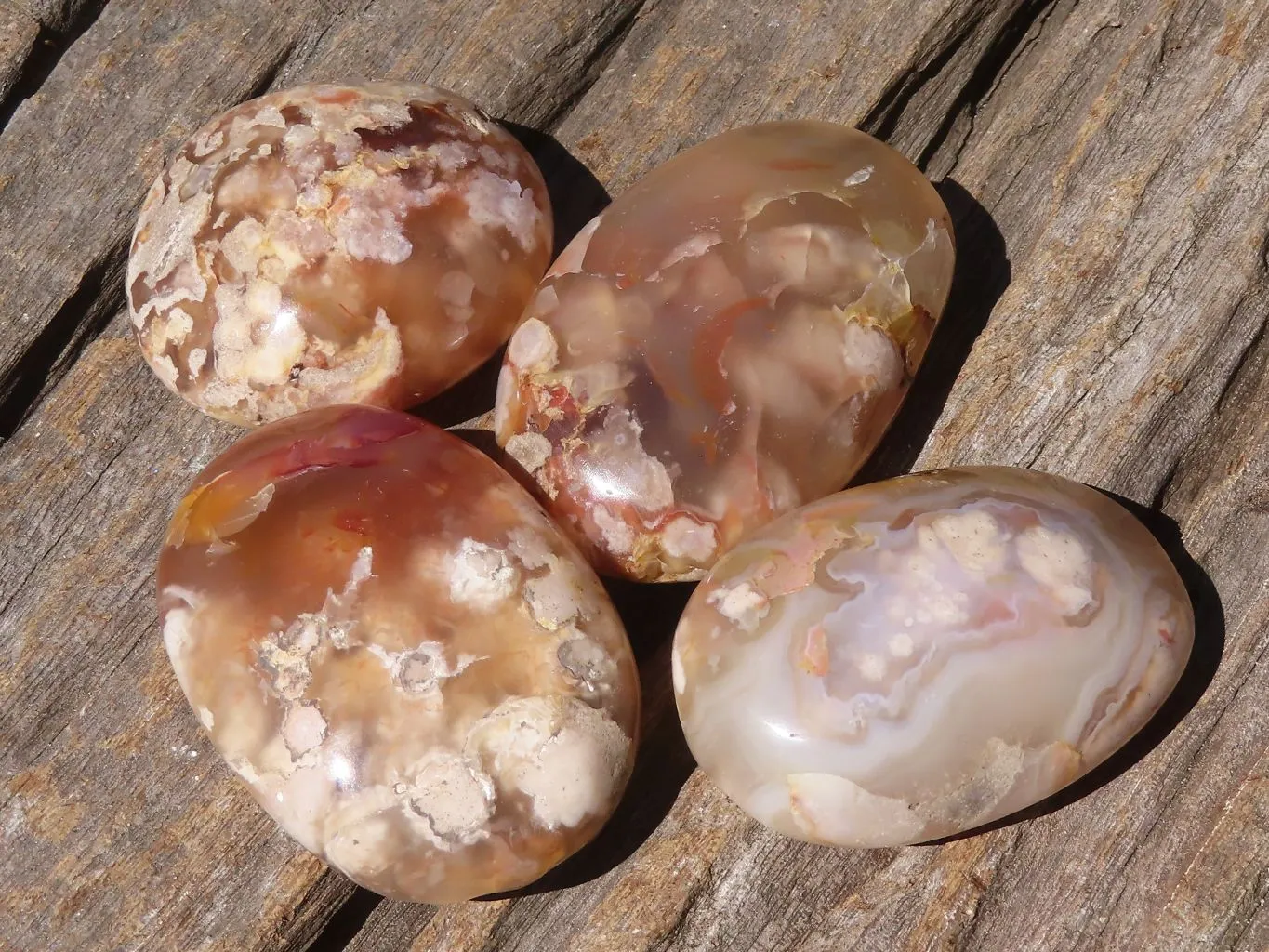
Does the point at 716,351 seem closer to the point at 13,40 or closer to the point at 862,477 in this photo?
the point at 862,477

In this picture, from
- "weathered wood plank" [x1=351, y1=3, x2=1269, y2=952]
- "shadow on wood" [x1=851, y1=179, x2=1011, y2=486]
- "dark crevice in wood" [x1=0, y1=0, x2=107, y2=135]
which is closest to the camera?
"weathered wood plank" [x1=351, y1=3, x2=1269, y2=952]

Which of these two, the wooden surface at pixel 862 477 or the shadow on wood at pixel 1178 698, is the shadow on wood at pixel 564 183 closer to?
the wooden surface at pixel 862 477

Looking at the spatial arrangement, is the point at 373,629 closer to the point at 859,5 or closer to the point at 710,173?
the point at 710,173

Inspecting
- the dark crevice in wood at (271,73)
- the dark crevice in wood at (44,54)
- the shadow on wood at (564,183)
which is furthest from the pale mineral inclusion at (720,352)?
the dark crevice in wood at (44,54)

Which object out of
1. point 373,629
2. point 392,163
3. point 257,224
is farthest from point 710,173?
point 373,629

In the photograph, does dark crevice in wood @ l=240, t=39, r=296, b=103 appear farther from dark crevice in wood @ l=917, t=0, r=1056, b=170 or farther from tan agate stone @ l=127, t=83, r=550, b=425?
dark crevice in wood @ l=917, t=0, r=1056, b=170

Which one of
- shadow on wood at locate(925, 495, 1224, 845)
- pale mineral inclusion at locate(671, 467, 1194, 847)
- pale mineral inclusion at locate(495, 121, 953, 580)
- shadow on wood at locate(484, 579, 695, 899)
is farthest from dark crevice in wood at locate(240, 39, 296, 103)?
shadow on wood at locate(925, 495, 1224, 845)

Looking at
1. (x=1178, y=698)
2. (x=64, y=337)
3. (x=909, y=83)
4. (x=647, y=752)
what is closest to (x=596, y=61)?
(x=909, y=83)
